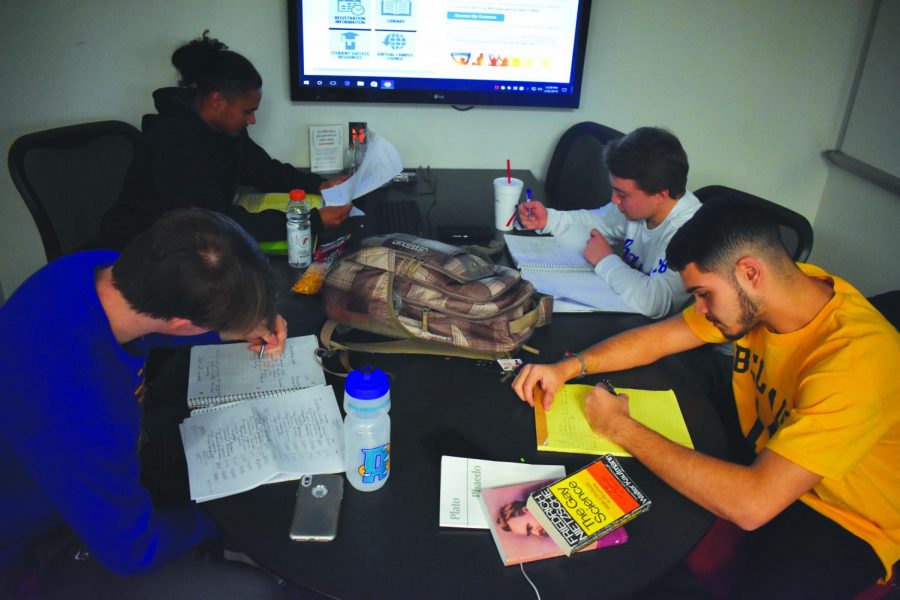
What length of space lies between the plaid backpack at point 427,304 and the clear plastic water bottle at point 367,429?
364 millimetres

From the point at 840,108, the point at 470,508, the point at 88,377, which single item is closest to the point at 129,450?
the point at 88,377

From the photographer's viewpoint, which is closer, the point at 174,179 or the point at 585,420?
the point at 585,420

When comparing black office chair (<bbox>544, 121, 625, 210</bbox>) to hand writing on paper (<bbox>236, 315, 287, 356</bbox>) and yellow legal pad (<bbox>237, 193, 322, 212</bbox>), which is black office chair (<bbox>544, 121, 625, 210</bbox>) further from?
hand writing on paper (<bbox>236, 315, 287, 356</bbox>)

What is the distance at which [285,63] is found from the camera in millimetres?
2410

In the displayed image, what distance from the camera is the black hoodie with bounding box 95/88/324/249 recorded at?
6.07 ft

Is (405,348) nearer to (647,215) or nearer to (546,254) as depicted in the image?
(546,254)

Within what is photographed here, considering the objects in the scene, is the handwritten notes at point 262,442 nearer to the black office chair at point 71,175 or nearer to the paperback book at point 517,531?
the paperback book at point 517,531

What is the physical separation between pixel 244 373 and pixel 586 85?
1918 millimetres

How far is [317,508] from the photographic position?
100cm

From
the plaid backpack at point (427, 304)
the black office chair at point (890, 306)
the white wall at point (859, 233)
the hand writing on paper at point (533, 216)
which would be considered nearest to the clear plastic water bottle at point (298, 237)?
the plaid backpack at point (427, 304)

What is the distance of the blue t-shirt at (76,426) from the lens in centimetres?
92

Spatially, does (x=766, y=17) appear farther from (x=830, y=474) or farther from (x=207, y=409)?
(x=207, y=409)

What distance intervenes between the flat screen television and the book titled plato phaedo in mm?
1795

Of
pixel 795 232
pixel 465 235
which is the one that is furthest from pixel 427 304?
pixel 795 232
